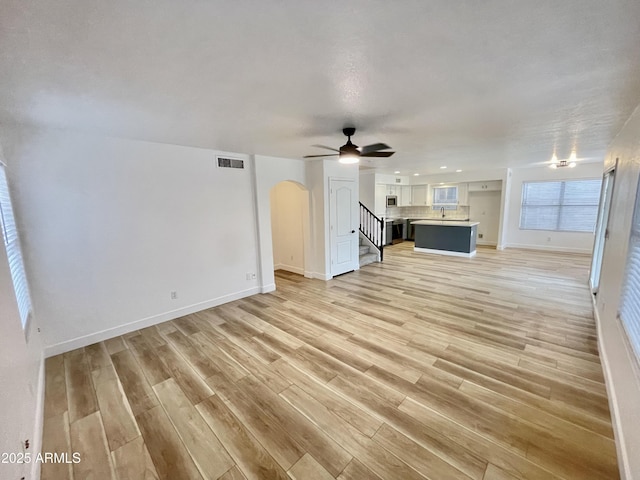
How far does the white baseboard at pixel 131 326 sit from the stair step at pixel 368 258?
3261 mm

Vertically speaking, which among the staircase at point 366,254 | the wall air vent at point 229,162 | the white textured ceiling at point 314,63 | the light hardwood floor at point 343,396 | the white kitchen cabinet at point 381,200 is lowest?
the light hardwood floor at point 343,396

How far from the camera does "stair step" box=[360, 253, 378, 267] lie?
674cm

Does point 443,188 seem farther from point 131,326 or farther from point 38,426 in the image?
point 38,426

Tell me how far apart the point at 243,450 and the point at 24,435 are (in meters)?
1.29

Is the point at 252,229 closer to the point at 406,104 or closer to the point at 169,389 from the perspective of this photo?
the point at 169,389

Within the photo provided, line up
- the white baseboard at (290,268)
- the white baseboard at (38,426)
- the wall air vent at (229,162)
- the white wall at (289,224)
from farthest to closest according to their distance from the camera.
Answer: the white baseboard at (290,268) → the white wall at (289,224) → the wall air vent at (229,162) → the white baseboard at (38,426)

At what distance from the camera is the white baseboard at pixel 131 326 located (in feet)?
9.88

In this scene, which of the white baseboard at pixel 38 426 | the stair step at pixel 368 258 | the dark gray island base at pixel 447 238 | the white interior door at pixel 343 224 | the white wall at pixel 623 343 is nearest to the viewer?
the white wall at pixel 623 343

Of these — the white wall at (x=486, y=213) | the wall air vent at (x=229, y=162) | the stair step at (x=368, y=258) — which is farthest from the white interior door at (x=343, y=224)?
the white wall at (x=486, y=213)

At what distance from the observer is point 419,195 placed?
401 inches

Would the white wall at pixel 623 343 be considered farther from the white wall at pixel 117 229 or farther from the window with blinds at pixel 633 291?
the white wall at pixel 117 229

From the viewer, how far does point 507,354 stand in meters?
2.79

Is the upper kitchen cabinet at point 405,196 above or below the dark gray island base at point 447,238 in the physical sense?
above

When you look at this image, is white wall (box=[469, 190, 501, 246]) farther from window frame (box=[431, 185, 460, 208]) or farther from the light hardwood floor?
the light hardwood floor
